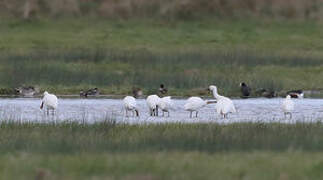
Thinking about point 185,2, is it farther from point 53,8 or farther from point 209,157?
point 209,157

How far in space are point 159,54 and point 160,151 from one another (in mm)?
16779

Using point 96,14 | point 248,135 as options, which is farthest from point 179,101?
point 96,14

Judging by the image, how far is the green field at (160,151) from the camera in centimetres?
980

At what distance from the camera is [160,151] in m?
11.2

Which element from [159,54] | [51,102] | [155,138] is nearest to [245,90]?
[159,54]

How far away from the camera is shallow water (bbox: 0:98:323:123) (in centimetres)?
1775

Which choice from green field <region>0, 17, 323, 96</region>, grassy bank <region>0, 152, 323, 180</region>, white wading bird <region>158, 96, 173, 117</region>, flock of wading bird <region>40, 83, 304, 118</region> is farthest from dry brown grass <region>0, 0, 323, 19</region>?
grassy bank <region>0, 152, 323, 180</region>

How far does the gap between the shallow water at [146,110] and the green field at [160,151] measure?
350cm

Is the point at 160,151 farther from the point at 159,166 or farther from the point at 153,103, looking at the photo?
the point at 153,103

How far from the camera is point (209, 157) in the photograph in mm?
10703

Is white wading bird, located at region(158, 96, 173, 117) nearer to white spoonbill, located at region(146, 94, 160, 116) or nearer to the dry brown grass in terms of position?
white spoonbill, located at region(146, 94, 160, 116)

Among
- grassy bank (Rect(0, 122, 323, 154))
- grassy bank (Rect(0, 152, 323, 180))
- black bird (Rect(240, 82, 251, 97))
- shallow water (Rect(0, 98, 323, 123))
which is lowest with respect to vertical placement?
grassy bank (Rect(0, 152, 323, 180))

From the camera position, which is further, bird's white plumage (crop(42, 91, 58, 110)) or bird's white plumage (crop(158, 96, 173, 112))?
bird's white plumage (crop(158, 96, 173, 112))

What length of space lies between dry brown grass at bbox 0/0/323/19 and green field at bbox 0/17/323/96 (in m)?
0.84
